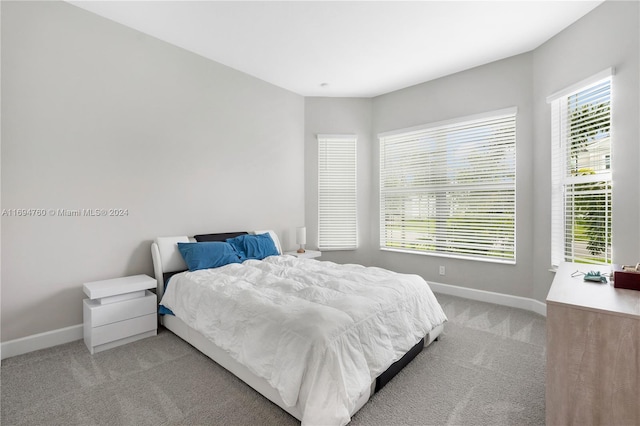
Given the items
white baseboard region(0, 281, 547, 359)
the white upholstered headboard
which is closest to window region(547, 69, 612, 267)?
white baseboard region(0, 281, 547, 359)

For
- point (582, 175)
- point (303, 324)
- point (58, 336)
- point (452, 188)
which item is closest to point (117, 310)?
point (58, 336)

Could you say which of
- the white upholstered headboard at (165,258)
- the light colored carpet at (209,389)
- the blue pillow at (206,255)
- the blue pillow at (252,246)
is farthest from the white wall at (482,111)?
the white upholstered headboard at (165,258)

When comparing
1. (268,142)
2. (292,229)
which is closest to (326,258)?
(292,229)

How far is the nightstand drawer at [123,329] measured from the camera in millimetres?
2562

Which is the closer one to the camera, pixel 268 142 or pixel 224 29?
pixel 224 29

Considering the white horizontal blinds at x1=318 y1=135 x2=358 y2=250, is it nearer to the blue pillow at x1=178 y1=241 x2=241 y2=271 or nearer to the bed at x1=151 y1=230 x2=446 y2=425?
the bed at x1=151 y1=230 x2=446 y2=425

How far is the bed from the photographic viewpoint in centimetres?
163

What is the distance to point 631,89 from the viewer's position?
2.51 m

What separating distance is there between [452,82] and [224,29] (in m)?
3.07

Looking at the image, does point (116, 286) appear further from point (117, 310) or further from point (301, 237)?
point (301, 237)

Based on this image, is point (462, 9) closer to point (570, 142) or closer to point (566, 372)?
point (570, 142)

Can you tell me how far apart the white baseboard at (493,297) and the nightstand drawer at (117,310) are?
3.69 meters

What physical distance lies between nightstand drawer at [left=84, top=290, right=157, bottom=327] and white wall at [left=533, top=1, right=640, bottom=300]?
4268 mm

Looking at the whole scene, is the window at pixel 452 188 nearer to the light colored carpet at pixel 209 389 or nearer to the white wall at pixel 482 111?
the white wall at pixel 482 111
